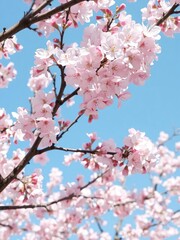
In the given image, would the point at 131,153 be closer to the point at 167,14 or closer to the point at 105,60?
the point at 105,60

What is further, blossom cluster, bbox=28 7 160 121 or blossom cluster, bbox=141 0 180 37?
blossom cluster, bbox=141 0 180 37

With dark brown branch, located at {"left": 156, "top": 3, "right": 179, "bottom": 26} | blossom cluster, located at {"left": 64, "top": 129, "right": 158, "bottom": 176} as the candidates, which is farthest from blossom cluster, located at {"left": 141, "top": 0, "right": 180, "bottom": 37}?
blossom cluster, located at {"left": 64, "top": 129, "right": 158, "bottom": 176}

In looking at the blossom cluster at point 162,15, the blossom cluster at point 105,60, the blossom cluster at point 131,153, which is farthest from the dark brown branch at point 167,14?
the blossom cluster at point 131,153

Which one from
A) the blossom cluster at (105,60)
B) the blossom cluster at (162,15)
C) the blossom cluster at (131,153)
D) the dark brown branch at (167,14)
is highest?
the blossom cluster at (162,15)

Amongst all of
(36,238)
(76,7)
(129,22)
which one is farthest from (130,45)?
(36,238)

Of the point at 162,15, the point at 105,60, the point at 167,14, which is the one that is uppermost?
the point at 162,15

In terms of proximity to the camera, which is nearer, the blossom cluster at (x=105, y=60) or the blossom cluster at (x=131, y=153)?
the blossom cluster at (x=105, y=60)

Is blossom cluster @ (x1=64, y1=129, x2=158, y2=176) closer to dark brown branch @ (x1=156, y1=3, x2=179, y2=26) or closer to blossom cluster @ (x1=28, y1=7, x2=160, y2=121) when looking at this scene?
blossom cluster @ (x1=28, y1=7, x2=160, y2=121)

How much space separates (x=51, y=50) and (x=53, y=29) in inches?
30.1

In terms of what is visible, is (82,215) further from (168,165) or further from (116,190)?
(168,165)

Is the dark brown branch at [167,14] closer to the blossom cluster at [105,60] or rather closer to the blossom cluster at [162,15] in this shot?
the blossom cluster at [162,15]

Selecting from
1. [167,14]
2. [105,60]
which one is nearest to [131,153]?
[105,60]

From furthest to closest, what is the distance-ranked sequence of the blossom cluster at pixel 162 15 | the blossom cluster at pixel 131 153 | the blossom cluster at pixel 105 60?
1. the blossom cluster at pixel 162 15
2. the blossom cluster at pixel 131 153
3. the blossom cluster at pixel 105 60

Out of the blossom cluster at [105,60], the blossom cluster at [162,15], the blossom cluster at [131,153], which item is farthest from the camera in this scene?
the blossom cluster at [162,15]
